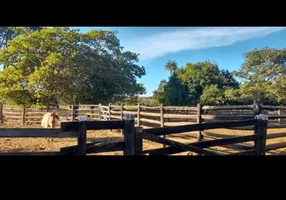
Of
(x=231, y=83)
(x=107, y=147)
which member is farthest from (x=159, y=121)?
(x=231, y=83)

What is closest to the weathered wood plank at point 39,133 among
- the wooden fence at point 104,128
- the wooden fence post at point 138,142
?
the wooden fence at point 104,128

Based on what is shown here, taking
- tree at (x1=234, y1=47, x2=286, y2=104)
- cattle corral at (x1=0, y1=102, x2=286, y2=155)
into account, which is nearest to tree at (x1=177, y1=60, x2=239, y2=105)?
tree at (x1=234, y1=47, x2=286, y2=104)

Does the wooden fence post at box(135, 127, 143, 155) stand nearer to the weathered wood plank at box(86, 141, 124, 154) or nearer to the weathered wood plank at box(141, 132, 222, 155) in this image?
the weathered wood plank at box(141, 132, 222, 155)

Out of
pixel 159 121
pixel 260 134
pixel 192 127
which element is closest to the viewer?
pixel 192 127

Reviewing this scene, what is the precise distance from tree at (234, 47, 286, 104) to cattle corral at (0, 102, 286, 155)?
30.6ft

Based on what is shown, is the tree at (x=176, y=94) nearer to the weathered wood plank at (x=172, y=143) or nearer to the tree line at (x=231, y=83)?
the tree line at (x=231, y=83)

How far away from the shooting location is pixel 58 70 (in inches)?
569

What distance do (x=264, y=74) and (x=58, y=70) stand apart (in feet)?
62.6

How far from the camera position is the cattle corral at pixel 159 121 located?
5.97 metres

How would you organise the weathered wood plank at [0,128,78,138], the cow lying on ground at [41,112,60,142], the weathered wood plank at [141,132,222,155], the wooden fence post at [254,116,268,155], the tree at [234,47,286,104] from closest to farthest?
the weathered wood plank at [0,128,78,138] → the weathered wood plank at [141,132,222,155] → the wooden fence post at [254,116,268,155] → the cow lying on ground at [41,112,60,142] → the tree at [234,47,286,104]

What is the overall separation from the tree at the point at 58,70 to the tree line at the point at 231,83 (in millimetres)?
5661

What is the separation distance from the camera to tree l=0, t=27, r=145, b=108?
14.4 metres

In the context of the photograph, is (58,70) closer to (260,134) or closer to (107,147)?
(107,147)
